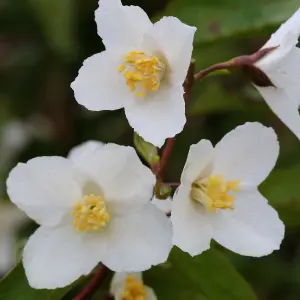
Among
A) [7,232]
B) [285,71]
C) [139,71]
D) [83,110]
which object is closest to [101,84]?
[139,71]

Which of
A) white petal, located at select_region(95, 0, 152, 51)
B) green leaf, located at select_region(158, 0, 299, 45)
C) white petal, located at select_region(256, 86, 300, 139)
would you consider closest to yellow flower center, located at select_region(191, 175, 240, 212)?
white petal, located at select_region(256, 86, 300, 139)

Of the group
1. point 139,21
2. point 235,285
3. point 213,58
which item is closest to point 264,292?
point 213,58

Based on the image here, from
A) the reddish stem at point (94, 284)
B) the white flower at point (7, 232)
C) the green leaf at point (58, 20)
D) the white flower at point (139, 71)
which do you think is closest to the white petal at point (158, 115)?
the white flower at point (139, 71)

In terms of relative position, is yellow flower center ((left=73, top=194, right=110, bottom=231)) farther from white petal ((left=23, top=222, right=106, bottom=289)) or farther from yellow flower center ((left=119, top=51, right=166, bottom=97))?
yellow flower center ((left=119, top=51, right=166, bottom=97))

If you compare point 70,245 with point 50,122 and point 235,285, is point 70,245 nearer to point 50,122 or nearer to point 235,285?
point 235,285

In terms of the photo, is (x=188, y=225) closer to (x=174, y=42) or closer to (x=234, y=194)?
(x=234, y=194)
